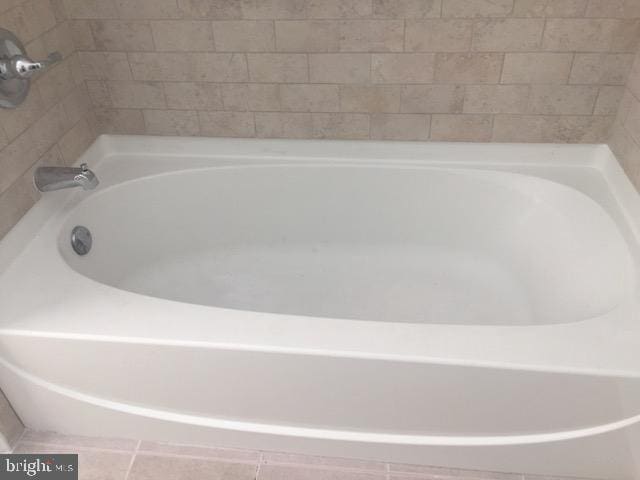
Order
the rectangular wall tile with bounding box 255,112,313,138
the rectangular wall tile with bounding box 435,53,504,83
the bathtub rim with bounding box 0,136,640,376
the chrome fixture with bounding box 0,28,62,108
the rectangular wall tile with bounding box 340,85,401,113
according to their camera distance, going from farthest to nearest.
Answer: the rectangular wall tile with bounding box 255,112,313,138
the rectangular wall tile with bounding box 340,85,401,113
the rectangular wall tile with bounding box 435,53,504,83
the chrome fixture with bounding box 0,28,62,108
the bathtub rim with bounding box 0,136,640,376

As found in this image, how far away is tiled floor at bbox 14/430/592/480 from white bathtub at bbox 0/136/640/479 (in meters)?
0.04

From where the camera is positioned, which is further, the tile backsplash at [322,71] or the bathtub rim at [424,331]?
the tile backsplash at [322,71]

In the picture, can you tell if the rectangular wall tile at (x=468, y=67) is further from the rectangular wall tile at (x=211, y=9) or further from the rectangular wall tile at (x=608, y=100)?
the rectangular wall tile at (x=211, y=9)

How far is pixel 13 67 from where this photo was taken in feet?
4.82

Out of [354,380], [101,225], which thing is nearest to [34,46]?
[101,225]

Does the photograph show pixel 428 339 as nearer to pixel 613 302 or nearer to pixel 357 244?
pixel 613 302

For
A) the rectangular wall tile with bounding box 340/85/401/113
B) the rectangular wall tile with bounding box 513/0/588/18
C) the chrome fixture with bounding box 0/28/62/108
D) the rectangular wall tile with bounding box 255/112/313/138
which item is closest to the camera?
the chrome fixture with bounding box 0/28/62/108

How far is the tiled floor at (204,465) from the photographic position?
1.46 m

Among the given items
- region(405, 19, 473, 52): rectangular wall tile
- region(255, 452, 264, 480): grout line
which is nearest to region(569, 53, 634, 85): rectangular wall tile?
region(405, 19, 473, 52): rectangular wall tile

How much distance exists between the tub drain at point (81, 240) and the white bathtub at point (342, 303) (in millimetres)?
30

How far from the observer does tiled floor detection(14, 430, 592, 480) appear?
1463 millimetres

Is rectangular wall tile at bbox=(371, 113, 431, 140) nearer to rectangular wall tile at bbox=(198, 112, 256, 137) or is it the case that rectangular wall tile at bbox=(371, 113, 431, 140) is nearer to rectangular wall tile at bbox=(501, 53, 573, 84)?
rectangular wall tile at bbox=(501, 53, 573, 84)

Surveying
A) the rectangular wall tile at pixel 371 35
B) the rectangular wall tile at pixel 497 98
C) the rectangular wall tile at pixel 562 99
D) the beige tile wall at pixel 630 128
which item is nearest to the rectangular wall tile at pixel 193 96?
the rectangular wall tile at pixel 371 35

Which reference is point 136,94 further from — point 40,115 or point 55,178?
point 55,178
